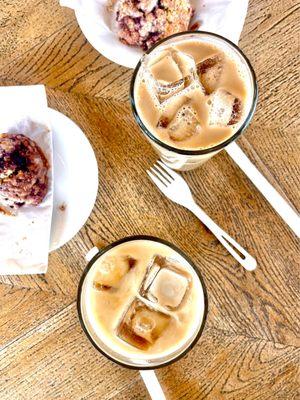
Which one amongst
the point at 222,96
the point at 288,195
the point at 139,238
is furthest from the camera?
the point at 288,195

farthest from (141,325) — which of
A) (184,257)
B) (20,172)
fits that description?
(20,172)

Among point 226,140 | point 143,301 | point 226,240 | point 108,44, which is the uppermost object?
point 108,44

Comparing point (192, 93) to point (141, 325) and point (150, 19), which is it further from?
point (141, 325)

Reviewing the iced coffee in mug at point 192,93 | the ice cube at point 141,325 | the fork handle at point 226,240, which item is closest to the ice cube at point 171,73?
the iced coffee in mug at point 192,93

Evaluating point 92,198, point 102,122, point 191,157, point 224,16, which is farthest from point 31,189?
point 224,16

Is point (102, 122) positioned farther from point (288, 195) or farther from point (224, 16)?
point (288, 195)

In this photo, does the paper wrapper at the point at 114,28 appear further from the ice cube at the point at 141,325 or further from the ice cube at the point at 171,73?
the ice cube at the point at 141,325

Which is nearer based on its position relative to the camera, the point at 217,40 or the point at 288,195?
the point at 217,40
